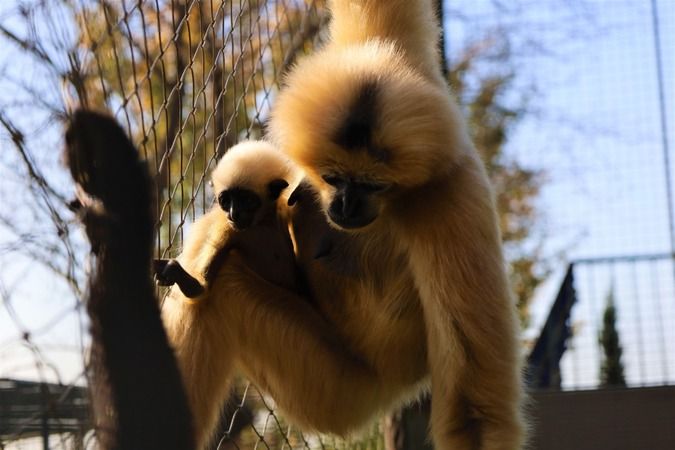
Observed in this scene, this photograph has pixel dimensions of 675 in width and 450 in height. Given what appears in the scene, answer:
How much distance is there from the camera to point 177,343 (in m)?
3.62

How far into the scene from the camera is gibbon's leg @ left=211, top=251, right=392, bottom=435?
3.82 meters

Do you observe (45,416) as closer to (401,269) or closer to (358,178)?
(358,178)

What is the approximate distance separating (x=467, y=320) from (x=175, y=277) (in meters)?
1.15

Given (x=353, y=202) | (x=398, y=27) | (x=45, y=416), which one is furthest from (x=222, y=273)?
(x=45, y=416)

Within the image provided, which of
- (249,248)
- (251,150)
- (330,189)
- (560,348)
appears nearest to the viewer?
(330,189)

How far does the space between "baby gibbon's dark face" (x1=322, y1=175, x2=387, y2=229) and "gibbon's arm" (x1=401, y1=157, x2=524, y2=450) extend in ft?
0.62

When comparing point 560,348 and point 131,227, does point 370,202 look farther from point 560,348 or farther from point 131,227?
point 560,348

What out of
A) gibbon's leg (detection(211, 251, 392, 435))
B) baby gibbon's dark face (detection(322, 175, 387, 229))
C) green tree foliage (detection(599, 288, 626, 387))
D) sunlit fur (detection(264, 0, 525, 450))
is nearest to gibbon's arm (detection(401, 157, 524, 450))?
sunlit fur (detection(264, 0, 525, 450))

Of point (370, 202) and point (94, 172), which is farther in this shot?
point (370, 202)

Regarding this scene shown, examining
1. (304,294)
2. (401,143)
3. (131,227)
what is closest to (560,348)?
(304,294)

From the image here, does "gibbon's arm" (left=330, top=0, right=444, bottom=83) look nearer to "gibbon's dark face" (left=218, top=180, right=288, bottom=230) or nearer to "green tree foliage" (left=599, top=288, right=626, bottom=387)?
"gibbon's dark face" (left=218, top=180, right=288, bottom=230)

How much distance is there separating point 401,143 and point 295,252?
0.98m

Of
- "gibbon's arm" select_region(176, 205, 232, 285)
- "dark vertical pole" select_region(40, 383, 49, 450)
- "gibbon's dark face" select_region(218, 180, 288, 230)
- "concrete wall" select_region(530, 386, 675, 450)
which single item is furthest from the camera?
"concrete wall" select_region(530, 386, 675, 450)

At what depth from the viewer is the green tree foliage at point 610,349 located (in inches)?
417
